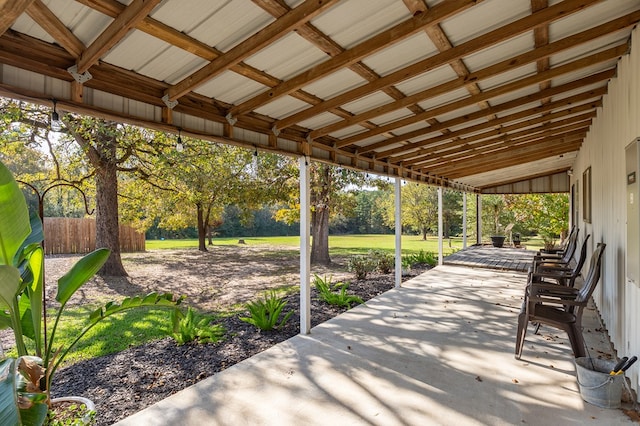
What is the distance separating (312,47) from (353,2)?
0.54m

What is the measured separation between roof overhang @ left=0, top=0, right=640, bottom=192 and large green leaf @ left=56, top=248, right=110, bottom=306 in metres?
1.13

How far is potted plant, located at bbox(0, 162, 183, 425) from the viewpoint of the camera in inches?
59.6

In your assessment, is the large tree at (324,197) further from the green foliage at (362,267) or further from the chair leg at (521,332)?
the chair leg at (521,332)

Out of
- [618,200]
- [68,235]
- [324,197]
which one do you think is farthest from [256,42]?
[68,235]

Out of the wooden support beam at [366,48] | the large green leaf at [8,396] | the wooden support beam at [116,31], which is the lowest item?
the large green leaf at [8,396]

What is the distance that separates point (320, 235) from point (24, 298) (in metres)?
9.56

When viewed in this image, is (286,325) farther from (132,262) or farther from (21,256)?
(132,262)

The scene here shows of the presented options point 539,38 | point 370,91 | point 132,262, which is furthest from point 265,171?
point 539,38

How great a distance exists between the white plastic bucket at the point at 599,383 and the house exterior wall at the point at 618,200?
8.0 inches

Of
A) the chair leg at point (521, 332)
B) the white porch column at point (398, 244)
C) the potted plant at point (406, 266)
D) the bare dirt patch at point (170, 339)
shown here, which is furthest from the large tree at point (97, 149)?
the chair leg at point (521, 332)

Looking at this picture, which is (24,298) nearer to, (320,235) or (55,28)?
(55,28)

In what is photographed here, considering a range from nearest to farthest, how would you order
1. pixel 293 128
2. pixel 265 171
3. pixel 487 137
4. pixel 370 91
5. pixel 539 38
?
pixel 539 38 → pixel 370 91 → pixel 293 128 → pixel 487 137 → pixel 265 171

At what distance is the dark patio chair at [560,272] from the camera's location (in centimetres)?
485

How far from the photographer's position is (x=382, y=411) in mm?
2789
